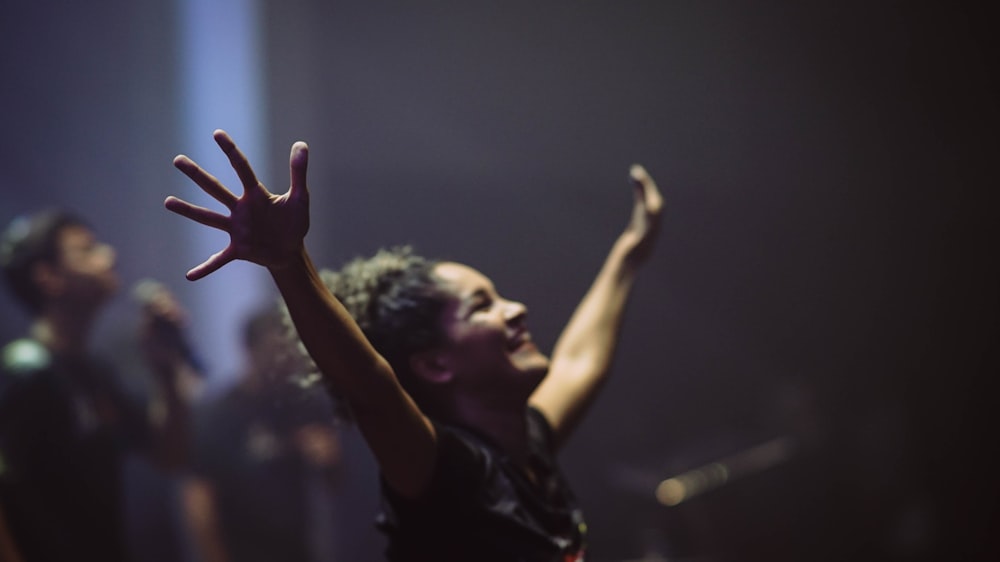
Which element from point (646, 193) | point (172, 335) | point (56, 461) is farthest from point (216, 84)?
point (646, 193)

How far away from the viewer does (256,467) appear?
2.83 metres

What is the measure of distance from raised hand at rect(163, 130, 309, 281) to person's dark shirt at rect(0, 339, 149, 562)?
1.36m

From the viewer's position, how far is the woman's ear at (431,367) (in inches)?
52.9

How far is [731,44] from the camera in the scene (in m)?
3.73

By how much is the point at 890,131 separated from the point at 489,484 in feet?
11.9

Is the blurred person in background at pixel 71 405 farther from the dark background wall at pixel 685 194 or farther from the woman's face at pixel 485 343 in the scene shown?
the woman's face at pixel 485 343

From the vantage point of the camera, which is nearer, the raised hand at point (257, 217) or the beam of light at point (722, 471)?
the raised hand at point (257, 217)

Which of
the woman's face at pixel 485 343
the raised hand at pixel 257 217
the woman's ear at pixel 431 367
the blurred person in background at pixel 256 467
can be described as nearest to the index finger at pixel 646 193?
the woman's face at pixel 485 343

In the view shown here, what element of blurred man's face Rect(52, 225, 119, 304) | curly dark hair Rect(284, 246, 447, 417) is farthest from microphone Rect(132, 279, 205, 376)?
curly dark hair Rect(284, 246, 447, 417)

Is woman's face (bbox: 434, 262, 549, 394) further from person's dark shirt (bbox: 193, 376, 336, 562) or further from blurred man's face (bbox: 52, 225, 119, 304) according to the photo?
person's dark shirt (bbox: 193, 376, 336, 562)

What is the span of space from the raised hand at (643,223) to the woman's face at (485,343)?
0.46 meters

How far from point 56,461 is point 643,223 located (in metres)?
1.55

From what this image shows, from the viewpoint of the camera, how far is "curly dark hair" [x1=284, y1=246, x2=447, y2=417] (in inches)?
53.5

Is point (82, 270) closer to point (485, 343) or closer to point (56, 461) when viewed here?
point (56, 461)
